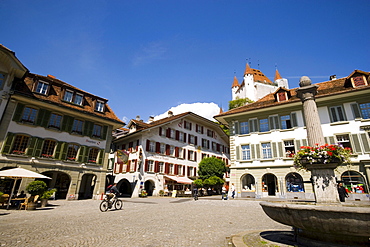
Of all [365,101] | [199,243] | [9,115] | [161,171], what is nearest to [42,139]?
[9,115]

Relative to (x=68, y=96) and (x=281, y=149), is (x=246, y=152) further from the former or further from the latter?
(x=68, y=96)

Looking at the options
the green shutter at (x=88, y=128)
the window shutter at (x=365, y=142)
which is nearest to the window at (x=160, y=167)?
the green shutter at (x=88, y=128)

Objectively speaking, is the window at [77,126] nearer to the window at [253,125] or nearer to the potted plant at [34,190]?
the potted plant at [34,190]

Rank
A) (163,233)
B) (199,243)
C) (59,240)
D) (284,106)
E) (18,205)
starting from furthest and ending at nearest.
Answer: (284,106)
(18,205)
(163,233)
(59,240)
(199,243)

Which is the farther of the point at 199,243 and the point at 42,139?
the point at 42,139

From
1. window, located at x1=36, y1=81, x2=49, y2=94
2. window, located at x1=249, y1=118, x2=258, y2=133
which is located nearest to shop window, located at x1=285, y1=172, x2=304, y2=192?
window, located at x1=249, y1=118, x2=258, y2=133

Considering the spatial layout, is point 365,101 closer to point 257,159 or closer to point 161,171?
point 257,159

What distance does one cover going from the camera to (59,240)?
539 cm

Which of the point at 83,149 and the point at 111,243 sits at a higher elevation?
the point at 83,149

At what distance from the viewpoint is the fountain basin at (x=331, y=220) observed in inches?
132

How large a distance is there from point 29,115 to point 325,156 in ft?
72.8

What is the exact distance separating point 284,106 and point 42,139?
23.1m

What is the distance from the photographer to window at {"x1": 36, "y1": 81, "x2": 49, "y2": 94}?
65.5ft

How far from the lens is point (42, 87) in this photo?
20.2 meters
